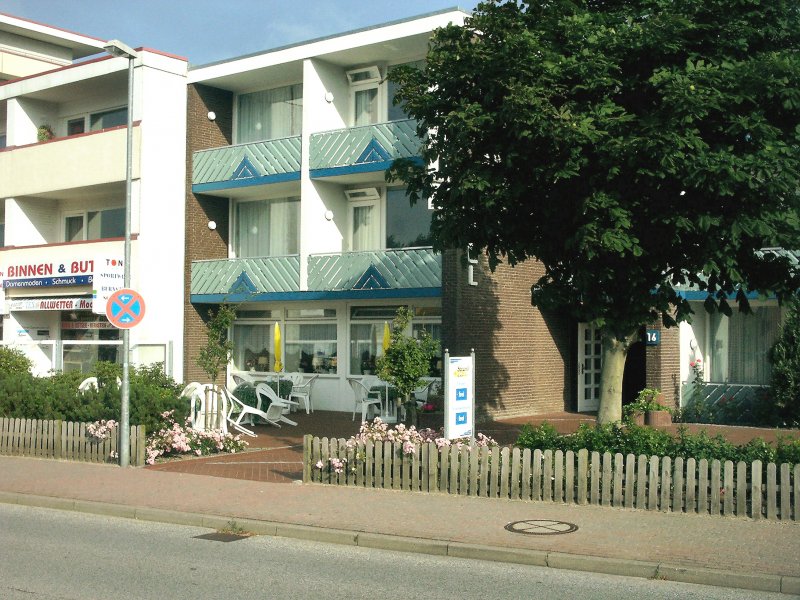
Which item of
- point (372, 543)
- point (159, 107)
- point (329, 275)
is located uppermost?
point (159, 107)

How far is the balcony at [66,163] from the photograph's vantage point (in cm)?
2711

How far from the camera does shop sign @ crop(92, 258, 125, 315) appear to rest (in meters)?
16.2

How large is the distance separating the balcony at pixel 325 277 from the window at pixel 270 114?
12.0 ft

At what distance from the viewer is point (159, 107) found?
26406 mm

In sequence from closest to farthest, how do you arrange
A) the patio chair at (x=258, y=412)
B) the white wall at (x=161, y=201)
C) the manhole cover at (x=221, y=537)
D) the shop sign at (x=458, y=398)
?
1. the manhole cover at (x=221, y=537)
2. the shop sign at (x=458, y=398)
3. the patio chair at (x=258, y=412)
4. the white wall at (x=161, y=201)

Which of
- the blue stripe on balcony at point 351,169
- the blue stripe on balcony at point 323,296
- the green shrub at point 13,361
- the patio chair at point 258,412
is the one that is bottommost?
the patio chair at point 258,412

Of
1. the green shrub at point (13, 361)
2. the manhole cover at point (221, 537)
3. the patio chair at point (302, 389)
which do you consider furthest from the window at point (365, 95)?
the manhole cover at point (221, 537)

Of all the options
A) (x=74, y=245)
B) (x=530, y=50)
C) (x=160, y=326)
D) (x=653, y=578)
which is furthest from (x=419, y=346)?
(x=74, y=245)

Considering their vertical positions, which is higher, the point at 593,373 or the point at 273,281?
the point at 273,281

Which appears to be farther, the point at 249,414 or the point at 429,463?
the point at 249,414

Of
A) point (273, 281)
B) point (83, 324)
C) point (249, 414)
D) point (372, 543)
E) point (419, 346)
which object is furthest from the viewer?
point (83, 324)

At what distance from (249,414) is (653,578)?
1506 centimetres

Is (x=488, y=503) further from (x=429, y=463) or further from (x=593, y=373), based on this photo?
(x=593, y=373)

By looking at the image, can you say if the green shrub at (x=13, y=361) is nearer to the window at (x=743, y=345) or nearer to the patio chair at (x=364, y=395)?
the patio chair at (x=364, y=395)
